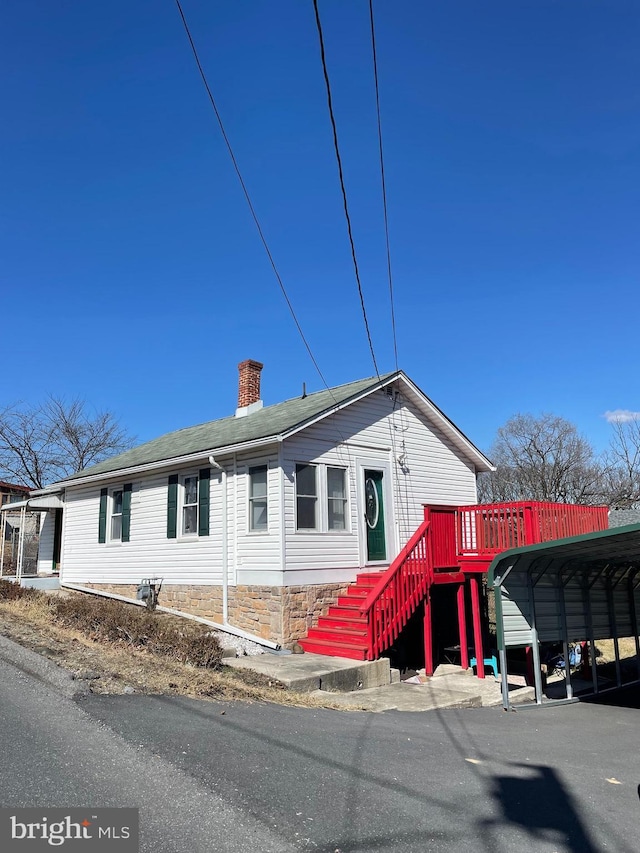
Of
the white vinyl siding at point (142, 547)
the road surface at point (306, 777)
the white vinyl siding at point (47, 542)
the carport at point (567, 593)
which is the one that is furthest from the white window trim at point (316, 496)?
the white vinyl siding at point (47, 542)

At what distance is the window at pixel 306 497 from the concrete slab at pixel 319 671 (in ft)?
9.25

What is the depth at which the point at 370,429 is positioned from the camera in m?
15.3

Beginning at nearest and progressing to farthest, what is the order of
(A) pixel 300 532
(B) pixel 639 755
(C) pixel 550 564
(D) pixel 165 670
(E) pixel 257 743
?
(E) pixel 257 743
(B) pixel 639 755
(D) pixel 165 670
(C) pixel 550 564
(A) pixel 300 532

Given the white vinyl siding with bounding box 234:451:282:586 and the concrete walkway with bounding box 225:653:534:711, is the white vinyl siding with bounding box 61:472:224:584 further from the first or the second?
the concrete walkway with bounding box 225:653:534:711

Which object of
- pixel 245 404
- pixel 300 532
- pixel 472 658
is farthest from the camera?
pixel 245 404

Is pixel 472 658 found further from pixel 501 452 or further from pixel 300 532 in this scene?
pixel 501 452

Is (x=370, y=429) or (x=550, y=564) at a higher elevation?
(x=370, y=429)

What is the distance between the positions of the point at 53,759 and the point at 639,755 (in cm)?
601

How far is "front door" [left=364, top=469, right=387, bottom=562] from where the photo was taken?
14781 millimetres

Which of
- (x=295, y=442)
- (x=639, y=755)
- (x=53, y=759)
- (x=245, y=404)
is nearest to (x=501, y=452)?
(x=245, y=404)

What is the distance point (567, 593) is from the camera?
11625mm

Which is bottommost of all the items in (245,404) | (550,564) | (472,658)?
(472,658)

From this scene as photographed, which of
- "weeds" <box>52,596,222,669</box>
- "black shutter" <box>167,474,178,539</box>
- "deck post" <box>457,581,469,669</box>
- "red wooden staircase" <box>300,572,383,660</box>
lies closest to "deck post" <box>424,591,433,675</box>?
"deck post" <box>457,581,469,669</box>

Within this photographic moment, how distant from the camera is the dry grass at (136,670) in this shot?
25.6 ft
